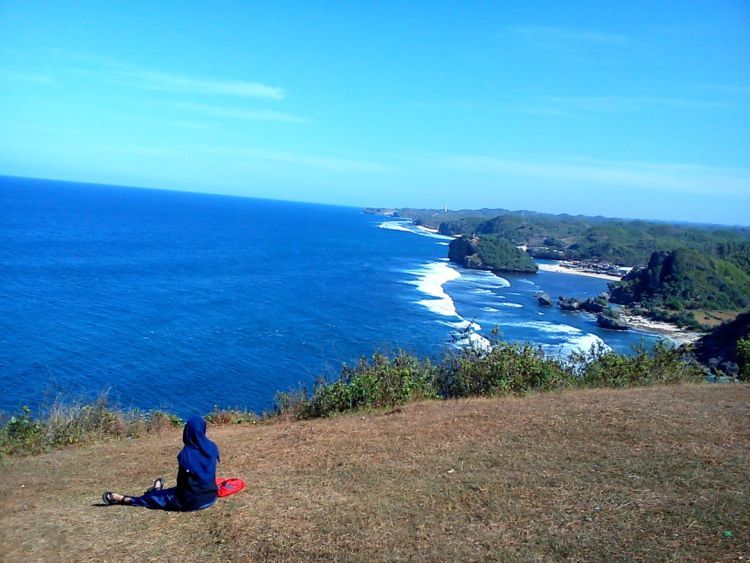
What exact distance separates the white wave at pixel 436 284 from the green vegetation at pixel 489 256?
18.3 feet

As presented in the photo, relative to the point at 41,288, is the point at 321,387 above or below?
above

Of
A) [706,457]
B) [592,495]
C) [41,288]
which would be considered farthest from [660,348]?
[41,288]

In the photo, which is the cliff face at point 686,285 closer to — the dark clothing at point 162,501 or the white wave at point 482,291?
the white wave at point 482,291

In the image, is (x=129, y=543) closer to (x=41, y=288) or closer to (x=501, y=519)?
(x=501, y=519)

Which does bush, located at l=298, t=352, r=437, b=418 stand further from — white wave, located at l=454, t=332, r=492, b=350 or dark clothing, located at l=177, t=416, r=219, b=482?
dark clothing, located at l=177, t=416, r=219, b=482

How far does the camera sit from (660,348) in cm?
1694

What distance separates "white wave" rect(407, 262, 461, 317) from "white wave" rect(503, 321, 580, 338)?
5.87 m

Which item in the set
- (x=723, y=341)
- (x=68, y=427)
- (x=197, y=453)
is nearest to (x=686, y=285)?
(x=723, y=341)


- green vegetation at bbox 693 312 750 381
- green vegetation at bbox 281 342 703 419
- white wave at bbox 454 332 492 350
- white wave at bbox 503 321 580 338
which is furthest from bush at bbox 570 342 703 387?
white wave at bbox 503 321 580 338

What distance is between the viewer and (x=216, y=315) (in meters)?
46.2

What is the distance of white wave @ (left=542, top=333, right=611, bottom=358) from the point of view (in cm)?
4105

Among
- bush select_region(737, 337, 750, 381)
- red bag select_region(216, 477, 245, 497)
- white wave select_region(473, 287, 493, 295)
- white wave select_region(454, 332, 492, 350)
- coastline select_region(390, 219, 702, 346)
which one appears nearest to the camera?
red bag select_region(216, 477, 245, 497)

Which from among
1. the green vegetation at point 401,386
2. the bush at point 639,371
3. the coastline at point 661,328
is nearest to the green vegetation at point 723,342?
the coastline at point 661,328

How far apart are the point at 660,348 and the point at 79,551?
15.6m
